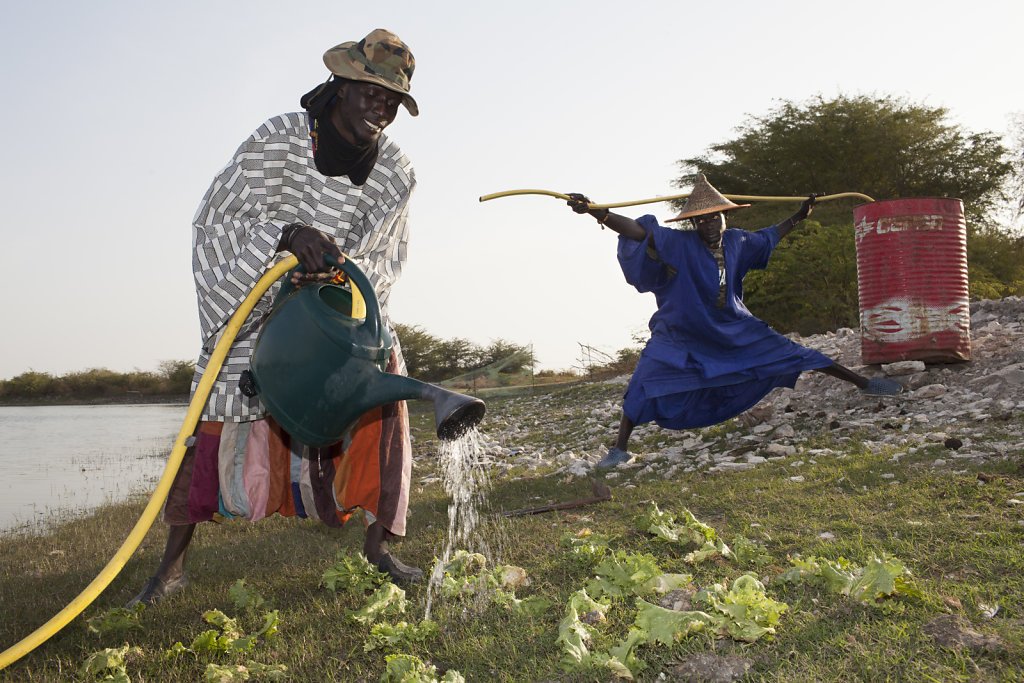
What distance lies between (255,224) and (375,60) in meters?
0.85

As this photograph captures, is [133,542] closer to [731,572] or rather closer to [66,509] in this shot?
[731,572]

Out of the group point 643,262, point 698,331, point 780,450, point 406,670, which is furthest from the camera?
point 698,331

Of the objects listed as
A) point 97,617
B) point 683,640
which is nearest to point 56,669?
point 97,617

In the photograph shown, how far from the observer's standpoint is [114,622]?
9.23 feet

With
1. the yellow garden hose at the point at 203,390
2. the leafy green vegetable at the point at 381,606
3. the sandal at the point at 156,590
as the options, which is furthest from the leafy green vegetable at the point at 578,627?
the sandal at the point at 156,590

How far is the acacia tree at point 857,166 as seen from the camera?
58.6 feet

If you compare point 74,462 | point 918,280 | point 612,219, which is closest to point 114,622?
point 612,219

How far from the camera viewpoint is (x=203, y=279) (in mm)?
3078

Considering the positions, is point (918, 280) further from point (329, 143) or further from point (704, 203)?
point (329, 143)

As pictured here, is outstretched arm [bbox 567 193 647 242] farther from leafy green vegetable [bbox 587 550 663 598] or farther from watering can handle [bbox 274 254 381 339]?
leafy green vegetable [bbox 587 550 663 598]

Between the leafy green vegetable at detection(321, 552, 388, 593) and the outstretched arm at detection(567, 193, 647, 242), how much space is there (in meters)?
3.18

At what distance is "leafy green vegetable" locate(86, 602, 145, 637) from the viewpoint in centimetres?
279

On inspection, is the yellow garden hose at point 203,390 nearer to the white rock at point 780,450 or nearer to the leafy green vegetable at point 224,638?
the leafy green vegetable at point 224,638

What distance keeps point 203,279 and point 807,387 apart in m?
6.17
